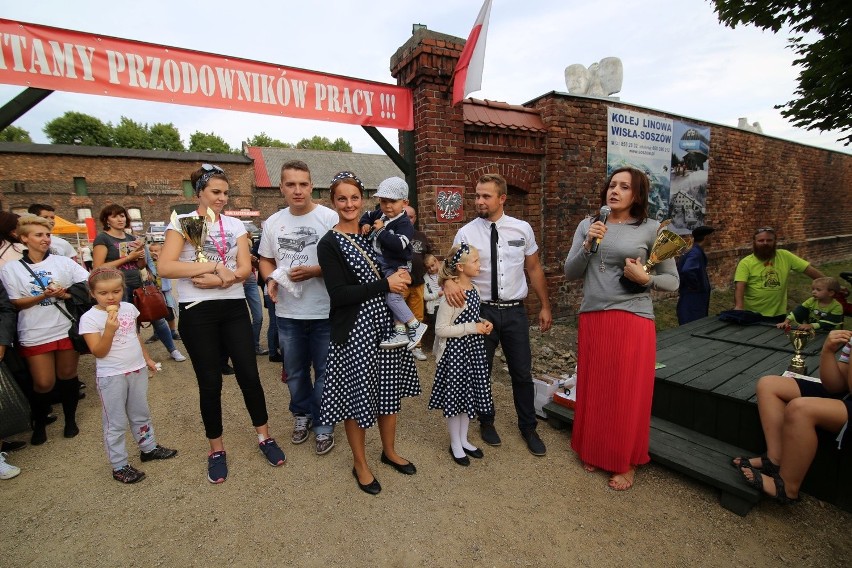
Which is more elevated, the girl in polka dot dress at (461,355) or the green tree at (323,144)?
the green tree at (323,144)

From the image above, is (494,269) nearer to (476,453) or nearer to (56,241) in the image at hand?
(476,453)

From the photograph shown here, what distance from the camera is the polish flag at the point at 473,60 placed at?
4379 mm

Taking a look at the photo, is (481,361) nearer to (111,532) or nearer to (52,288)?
(111,532)

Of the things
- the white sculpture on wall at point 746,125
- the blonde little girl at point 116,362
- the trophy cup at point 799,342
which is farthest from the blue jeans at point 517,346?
the white sculpture on wall at point 746,125

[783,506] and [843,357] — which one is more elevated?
[843,357]

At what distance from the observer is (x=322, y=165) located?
34844 mm

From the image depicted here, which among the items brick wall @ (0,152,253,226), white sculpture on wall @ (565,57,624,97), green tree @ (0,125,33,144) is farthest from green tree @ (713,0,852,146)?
green tree @ (0,125,33,144)

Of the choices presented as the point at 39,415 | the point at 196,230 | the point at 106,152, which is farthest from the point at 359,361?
the point at 106,152

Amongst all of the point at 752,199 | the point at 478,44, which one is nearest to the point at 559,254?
the point at 478,44

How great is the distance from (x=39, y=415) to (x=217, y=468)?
74.2 inches

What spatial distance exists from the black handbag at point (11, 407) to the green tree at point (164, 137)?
171 ft

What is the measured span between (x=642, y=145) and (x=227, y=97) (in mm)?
A: 7119

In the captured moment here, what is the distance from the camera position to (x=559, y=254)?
257 inches

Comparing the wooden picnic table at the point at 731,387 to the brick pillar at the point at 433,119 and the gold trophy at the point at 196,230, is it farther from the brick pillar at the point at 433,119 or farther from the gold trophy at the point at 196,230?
the gold trophy at the point at 196,230
